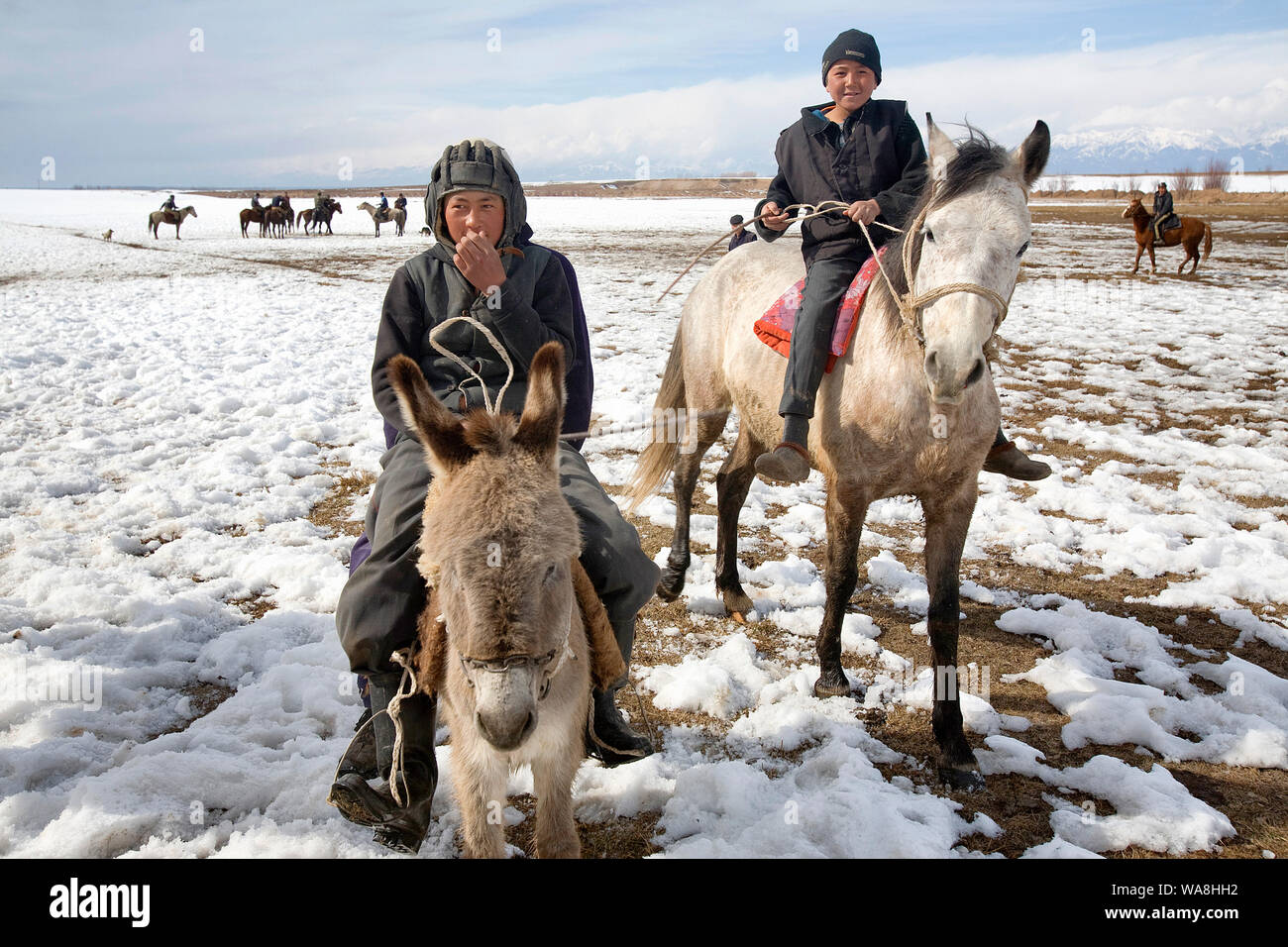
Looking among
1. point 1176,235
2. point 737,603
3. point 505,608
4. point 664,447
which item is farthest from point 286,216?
point 505,608

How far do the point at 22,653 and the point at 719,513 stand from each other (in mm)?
3981

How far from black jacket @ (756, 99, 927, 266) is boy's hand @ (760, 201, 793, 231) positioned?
6.8 inches

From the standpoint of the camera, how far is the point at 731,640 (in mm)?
4305

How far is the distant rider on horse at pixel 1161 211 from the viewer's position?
19484mm

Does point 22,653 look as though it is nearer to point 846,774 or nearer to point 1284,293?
point 846,774

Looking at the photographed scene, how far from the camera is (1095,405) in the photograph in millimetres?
8445

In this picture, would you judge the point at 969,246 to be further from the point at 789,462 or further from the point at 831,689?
the point at 831,689

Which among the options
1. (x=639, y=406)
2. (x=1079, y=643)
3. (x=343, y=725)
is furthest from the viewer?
(x=639, y=406)

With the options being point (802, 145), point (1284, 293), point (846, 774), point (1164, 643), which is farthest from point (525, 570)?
point (1284, 293)

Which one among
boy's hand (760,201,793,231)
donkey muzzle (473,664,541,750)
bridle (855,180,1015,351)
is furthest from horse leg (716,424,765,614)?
donkey muzzle (473,664,541,750)

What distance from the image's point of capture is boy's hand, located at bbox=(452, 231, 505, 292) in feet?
8.80

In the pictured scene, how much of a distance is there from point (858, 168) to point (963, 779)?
10.9 feet

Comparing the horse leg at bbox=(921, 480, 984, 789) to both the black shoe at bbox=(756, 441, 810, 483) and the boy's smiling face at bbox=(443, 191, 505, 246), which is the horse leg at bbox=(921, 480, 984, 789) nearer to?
the black shoe at bbox=(756, 441, 810, 483)

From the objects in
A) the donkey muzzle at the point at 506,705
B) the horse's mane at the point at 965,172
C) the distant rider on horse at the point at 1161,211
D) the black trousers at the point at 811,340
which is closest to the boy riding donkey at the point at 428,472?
the donkey muzzle at the point at 506,705
